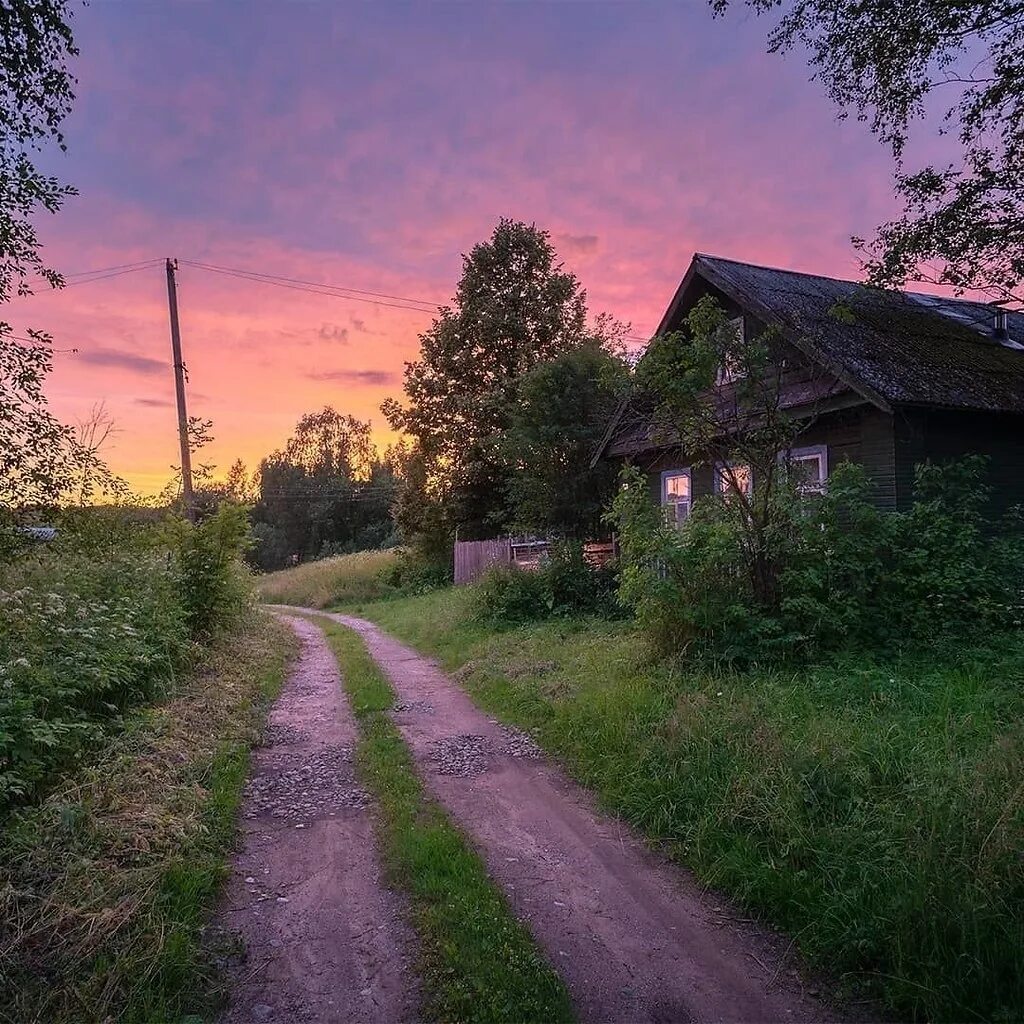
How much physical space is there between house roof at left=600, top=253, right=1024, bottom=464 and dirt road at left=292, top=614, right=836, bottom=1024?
5246mm

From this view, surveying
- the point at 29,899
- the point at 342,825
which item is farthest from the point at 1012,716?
the point at 29,899

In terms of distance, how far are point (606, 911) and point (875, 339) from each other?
1123 centimetres

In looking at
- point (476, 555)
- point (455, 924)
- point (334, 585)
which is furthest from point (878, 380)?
point (334, 585)

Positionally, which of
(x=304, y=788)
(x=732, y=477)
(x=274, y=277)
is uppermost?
(x=274, y=277)

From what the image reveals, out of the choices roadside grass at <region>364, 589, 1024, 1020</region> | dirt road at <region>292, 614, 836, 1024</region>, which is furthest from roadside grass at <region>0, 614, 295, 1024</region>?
roadside grass at <region>364, 589, 1024, 1020</region>

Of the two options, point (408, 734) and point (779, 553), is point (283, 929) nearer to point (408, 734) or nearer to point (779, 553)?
point (408, 734)

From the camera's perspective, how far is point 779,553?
7754 mm

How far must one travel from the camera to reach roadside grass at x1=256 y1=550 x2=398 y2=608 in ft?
88.1

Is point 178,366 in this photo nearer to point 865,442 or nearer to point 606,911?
point 865,442

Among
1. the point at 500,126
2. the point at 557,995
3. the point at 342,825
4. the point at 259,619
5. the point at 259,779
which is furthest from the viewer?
the point at 259,619

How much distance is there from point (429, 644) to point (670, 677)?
268 inches

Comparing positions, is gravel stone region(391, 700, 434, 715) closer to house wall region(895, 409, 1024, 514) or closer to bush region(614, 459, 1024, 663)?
bush region(614, 459, 1024, 663)

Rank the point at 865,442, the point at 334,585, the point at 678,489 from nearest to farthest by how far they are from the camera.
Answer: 1. the point at 865,442
2. the point at 678,489
3. the point at 334,585

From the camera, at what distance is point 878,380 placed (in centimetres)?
988
